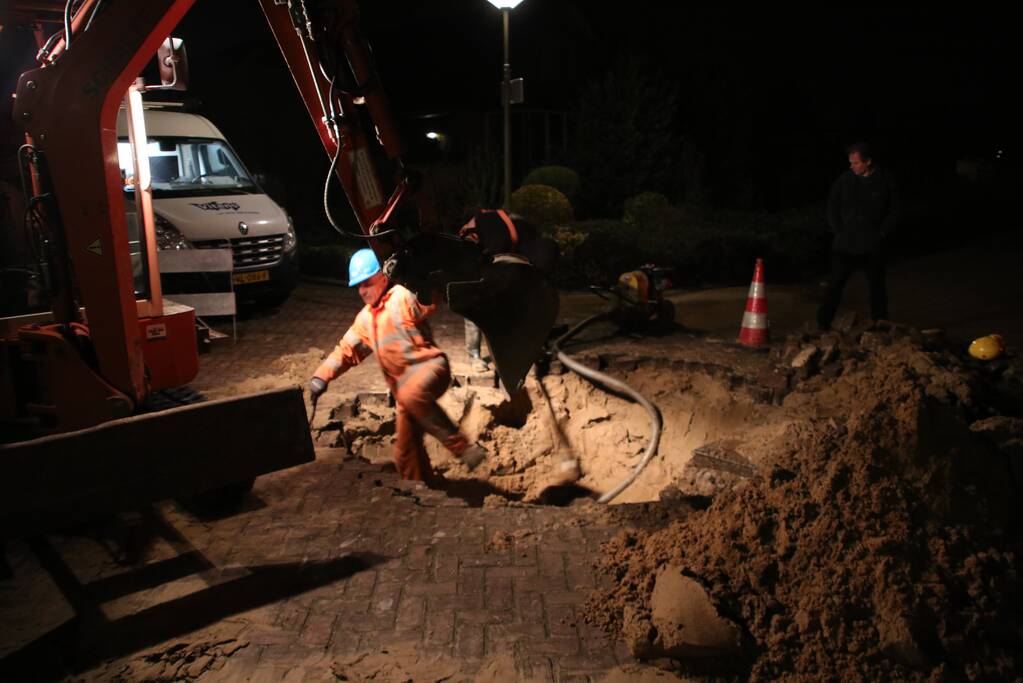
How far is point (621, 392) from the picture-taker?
21.7ft

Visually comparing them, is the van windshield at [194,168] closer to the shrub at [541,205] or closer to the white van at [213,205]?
the white van at [213,205]

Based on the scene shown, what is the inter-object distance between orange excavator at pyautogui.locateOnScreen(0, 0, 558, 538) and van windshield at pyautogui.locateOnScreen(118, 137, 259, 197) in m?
5.42

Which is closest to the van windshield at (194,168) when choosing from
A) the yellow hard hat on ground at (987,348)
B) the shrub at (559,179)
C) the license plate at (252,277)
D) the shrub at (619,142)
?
the license plate at (252,277)

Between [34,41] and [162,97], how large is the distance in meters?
5.89

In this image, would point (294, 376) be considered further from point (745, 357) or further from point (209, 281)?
point (745, 357)

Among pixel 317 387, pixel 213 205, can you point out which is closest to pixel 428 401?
pixel 317 387

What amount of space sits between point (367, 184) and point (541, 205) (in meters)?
10.9

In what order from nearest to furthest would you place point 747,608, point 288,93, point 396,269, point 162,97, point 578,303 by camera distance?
1. point 747,608
2. point 396,269
3. point 162,97
4. point 578,303
5. point 288,93

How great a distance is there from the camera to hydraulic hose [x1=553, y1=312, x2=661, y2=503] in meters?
5.67

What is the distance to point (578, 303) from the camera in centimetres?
1071

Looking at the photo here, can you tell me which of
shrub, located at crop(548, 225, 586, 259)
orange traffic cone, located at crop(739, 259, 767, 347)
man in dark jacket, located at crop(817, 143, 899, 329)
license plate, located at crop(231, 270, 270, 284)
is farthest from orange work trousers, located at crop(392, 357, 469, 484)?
shrub, located at crop(548, 225, 586, 259)

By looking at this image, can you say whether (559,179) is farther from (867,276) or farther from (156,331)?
(156,331)

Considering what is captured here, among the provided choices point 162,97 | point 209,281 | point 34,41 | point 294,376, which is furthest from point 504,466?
point 162,97

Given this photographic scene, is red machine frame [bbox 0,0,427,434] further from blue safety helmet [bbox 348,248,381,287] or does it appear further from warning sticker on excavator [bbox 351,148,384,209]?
blue safety helmet [bbox 348,248,381,287]
